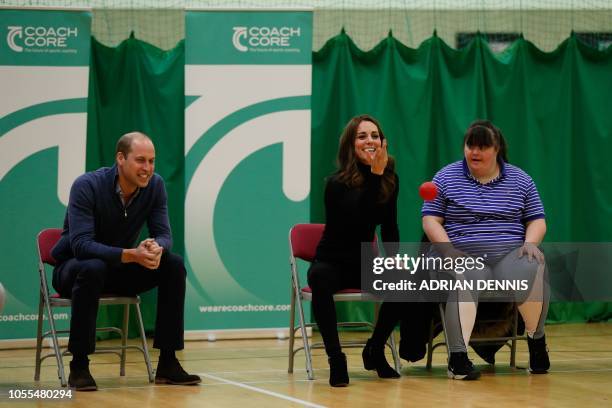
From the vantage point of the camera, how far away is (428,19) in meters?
8.39

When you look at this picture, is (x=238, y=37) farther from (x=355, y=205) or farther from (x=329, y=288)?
(x=329, y=288)

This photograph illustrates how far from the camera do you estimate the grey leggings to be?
5.03 m

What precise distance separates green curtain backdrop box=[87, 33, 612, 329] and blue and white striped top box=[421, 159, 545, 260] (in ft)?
8.58

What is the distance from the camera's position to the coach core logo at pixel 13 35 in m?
6.92

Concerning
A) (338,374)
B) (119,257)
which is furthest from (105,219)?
(338,374)

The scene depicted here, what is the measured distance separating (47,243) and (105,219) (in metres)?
0.49

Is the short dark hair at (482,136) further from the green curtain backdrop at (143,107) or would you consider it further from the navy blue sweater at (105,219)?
the green curtain backdrop at (143,107)

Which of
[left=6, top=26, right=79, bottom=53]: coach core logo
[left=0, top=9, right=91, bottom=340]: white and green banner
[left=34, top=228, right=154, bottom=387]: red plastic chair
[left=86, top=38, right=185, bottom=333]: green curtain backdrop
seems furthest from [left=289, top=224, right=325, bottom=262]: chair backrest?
[left=6, top=26, right=79, bottom=53]: coach core logo

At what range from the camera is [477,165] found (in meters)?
5.31

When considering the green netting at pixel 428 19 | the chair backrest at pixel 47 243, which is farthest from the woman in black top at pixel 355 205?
the green netting at pixel 428 19

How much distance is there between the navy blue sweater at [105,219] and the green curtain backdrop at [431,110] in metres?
2.58

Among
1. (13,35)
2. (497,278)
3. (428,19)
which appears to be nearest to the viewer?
(497,278)

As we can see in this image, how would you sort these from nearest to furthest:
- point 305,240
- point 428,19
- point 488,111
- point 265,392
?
point 265,392 → point 305,240 → point 488,111 → point 428,19

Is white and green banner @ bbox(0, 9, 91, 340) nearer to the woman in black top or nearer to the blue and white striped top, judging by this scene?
the woman in black top
